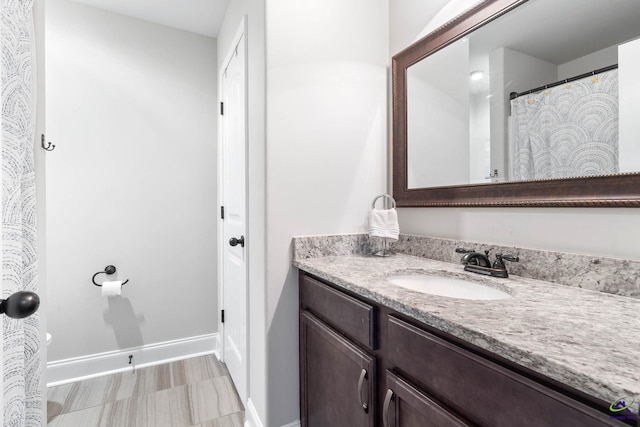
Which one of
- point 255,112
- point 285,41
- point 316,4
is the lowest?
point 255,112

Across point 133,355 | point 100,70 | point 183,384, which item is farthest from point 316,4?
point 133,355

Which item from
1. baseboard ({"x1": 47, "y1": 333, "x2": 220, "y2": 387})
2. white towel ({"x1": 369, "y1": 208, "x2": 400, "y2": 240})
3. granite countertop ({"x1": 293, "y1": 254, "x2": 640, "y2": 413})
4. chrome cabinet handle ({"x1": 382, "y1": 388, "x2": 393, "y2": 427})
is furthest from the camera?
baseboard ({"x1": 47, "y1": 333, "x2": 220, "y2": 387})

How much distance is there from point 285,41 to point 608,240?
1.39 m

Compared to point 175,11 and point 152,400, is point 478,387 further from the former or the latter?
point 175,11

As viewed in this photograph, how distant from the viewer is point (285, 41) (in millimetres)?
1364

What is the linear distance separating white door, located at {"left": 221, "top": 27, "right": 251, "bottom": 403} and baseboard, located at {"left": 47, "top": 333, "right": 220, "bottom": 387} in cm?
28

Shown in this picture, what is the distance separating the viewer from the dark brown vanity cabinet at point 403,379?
0.50 m

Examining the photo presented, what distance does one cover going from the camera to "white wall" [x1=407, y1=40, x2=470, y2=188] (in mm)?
1309

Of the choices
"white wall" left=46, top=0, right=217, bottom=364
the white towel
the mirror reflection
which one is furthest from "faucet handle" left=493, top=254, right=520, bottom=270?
"white wall" left=46, top=0, right=217, bottom=364

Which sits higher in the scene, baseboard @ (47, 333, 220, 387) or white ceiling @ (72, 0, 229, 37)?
white ceiling @ (72, 0, 229, 37)

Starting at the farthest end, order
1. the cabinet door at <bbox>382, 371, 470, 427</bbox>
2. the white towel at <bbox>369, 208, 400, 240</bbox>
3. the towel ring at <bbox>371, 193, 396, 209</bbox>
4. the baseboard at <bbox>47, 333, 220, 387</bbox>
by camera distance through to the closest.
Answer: the baseboard at <bbox>47, 333, 220, 387</bbox>, the towel ring at <bbox>371, 193, 396, 209</bbox>, the white towel at <bbox>369, 208, 400, 240</bbox>, the cabinet door at <bbox>382, 371, 470, 427</bbox>

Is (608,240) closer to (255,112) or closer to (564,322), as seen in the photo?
(564,322)

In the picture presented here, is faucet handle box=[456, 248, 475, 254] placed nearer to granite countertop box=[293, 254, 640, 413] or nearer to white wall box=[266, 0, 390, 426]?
granite countertop box=[293, 254, 640, 413]

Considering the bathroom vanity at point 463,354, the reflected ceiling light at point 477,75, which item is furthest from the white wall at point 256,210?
the reflected ceiling light at point 477,75
